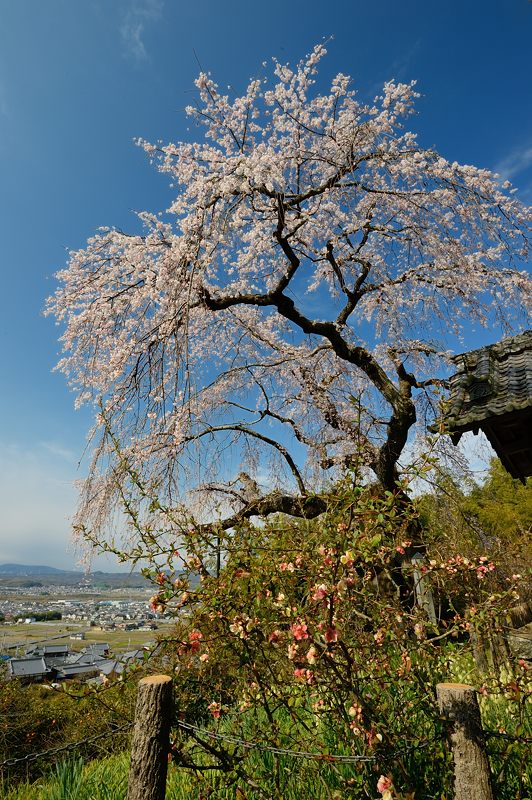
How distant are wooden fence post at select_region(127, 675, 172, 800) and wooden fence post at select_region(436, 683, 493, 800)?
3.95ft

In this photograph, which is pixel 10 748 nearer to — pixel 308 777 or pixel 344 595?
pixel 308 777

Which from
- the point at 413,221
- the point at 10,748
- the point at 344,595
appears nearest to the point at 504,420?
the point at 344,595

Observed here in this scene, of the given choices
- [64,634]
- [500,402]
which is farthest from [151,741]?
[64,634]

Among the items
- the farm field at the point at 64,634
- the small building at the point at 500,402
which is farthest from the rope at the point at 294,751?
the farm field at the point at 64,634

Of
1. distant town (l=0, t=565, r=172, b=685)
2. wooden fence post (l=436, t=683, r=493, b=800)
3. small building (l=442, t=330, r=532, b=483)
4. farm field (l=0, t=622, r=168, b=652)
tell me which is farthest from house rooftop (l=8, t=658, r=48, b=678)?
wooden fence post (l=436, t=683, r=493, b=800)

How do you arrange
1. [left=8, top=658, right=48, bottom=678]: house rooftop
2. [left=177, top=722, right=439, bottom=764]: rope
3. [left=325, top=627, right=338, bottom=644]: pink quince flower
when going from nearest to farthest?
[left=177, top=722, right=439, bottom=764]: rope
[left=325, top=627, right=338, bottom=644]: pink quince flower
[left=8, top=658, right=48, bottom=678]: house rooftop

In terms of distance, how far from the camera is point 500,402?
3.69 metres

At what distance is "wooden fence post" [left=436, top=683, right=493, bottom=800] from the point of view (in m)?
1.64

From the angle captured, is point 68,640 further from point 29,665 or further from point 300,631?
point 300,631

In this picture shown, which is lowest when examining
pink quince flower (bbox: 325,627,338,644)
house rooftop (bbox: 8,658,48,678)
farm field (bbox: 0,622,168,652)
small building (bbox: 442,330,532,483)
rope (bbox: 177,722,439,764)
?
farm field (bbox: 0,622,168,652)

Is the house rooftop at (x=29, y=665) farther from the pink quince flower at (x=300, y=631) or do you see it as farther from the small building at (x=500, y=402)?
the pink quince flower at (x=300, y=631)

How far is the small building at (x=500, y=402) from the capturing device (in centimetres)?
360

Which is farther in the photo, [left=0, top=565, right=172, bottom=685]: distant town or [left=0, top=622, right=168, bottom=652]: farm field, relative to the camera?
[left=0, top=622, right=168, bottom=652]: farm field

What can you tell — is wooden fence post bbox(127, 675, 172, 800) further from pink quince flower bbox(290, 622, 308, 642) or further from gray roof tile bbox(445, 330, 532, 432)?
gray roof tile bbox(445, 330, 532, 432)
